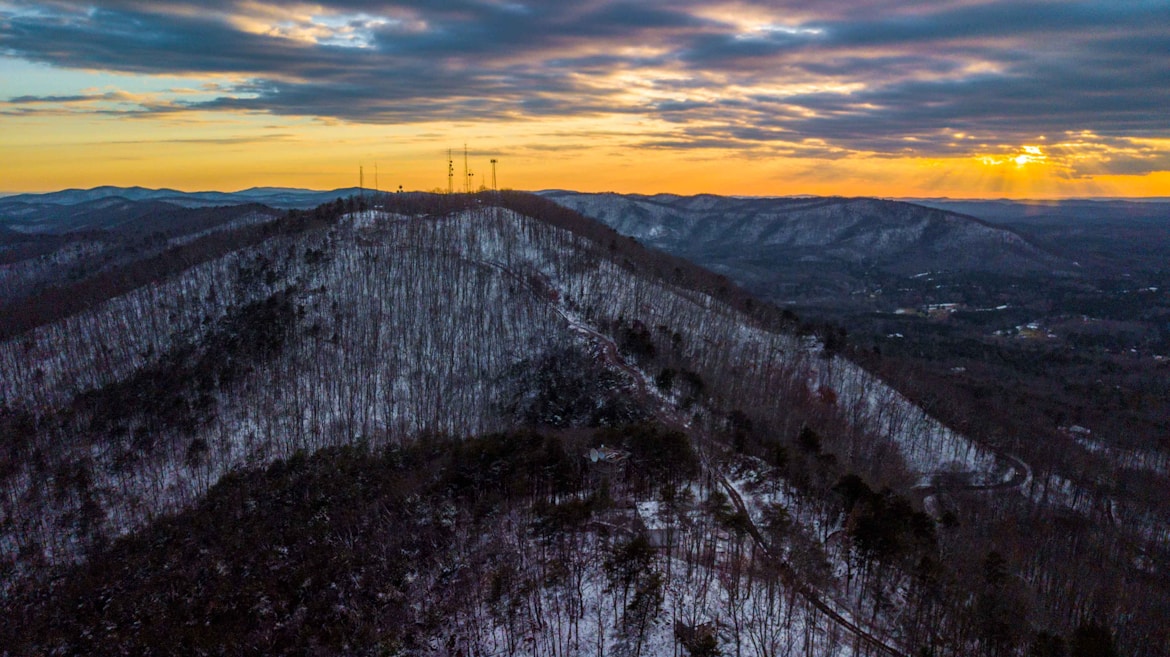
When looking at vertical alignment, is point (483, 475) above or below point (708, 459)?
above

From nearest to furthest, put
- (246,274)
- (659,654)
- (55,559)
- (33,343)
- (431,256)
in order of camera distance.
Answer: (659,654)
(55,559)
(33,343)
(246,274)
(431,256)

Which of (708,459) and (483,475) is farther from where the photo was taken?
(708,459)

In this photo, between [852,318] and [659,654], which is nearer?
[659,654]

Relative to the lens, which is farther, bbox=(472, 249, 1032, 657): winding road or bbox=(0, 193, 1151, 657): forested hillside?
bbox=(0, 193, 1151, 657): forested hillside

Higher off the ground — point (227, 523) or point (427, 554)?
point (427, 554)

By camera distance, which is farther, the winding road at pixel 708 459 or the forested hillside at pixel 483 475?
the forested hillside at pixel 483 475

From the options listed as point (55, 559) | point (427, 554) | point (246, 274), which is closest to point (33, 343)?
point (246, 274)

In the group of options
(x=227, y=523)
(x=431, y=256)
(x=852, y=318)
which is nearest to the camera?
(x=227, y=523)

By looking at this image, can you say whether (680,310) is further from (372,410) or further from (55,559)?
(55,559)
